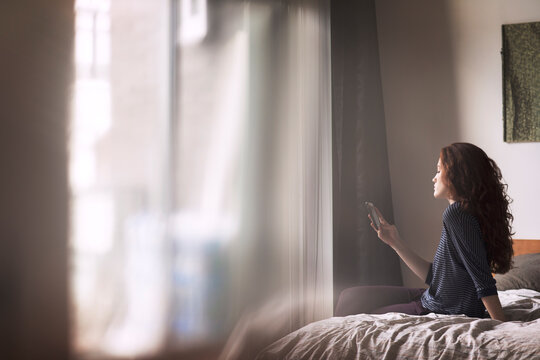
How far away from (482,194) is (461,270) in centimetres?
25

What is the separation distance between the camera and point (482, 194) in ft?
5.68

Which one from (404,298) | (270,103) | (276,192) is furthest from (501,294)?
(270,103)

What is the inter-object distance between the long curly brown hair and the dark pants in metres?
0.38

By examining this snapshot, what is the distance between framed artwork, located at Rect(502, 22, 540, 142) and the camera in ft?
10.7

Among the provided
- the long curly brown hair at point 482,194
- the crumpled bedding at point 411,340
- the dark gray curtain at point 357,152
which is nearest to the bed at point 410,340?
the crumpled bedding at point 411,340

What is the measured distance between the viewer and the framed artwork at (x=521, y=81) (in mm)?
3256

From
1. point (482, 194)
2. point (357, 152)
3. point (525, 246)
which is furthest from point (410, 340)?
point (525, 246)

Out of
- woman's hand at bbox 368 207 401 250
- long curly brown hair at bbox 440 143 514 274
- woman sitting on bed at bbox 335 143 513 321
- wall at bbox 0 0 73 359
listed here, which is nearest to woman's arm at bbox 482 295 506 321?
woman sitting on bed at bbox 335 143 513 321

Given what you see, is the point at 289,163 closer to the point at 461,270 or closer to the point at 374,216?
the point at 374,216

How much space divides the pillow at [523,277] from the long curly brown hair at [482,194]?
72cm

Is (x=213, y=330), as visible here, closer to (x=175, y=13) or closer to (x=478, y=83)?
(x=175, y=13)

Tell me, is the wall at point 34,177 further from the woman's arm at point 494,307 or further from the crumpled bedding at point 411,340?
the woman's arm at point 494,307

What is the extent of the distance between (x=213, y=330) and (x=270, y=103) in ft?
3.49

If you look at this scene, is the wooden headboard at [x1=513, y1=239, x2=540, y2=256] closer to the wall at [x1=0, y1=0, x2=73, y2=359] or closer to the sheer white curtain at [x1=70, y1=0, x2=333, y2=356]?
the sheer white curtain at [x1=70, y1=0, x2=333, y2=356]
